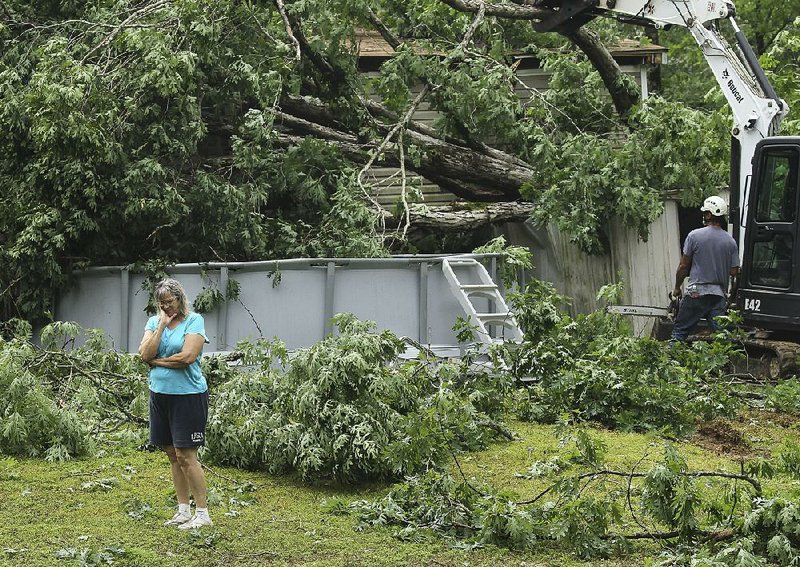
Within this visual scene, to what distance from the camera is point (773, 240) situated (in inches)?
500

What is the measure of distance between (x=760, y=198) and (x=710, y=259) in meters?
0.87

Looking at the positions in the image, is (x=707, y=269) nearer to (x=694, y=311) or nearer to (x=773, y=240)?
(x=694, y=311)

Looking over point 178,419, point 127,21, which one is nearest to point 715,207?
point 127,21

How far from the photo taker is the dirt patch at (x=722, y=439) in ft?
31.9

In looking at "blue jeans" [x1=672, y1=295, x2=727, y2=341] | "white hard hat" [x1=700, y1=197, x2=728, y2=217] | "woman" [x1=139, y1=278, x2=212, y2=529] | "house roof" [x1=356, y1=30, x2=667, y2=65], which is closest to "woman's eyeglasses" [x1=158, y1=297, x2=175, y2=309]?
"woman" [x1=139, y1=278, x2=212, y2=529]

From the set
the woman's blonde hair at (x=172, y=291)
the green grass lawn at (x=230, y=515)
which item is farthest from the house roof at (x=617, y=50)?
the woman's blonde hair at (x=172, y=291)

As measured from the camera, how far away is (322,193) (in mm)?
14383

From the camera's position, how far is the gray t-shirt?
12727mm

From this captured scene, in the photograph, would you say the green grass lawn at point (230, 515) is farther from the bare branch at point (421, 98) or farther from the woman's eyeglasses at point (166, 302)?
the bare branch at point (421, 98)

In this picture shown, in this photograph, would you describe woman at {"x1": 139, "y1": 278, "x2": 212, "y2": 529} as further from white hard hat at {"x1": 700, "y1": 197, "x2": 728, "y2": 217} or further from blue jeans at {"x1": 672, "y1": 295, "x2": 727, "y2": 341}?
white hard hat at {"x1": 700, "y1": 197, "x2": 728, "y2": 217}

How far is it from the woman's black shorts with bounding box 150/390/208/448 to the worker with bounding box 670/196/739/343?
6.82m

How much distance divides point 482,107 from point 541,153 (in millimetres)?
986

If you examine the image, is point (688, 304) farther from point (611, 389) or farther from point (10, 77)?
point (10, 77)

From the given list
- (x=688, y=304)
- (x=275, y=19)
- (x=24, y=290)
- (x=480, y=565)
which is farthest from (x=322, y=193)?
(x=480, y=565)
